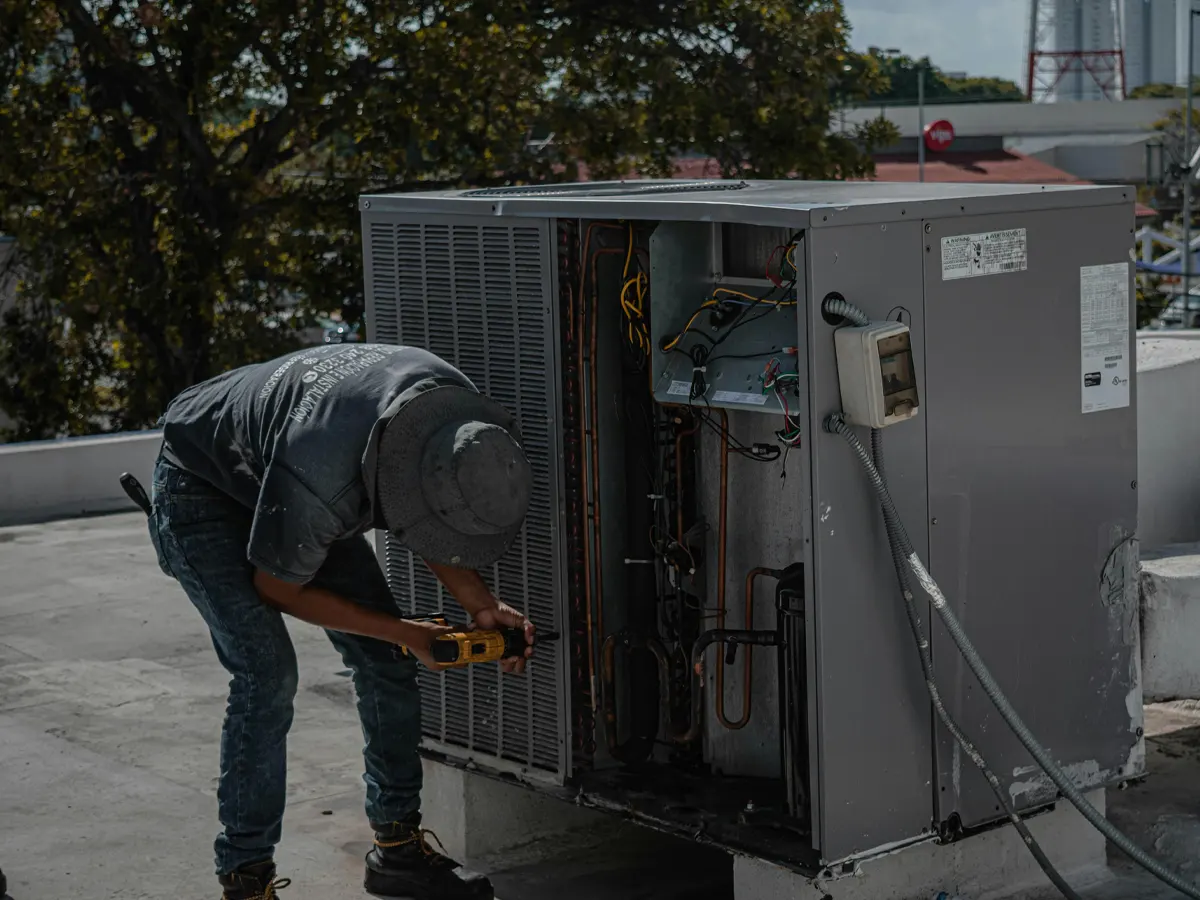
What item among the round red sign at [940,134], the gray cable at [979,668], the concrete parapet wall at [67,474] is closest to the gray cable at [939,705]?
the gray cable at [979,668]

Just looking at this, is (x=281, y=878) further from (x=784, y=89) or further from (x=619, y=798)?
(x=784, y=89)

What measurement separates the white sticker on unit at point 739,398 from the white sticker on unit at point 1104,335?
848 mm

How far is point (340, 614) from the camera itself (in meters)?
3.97

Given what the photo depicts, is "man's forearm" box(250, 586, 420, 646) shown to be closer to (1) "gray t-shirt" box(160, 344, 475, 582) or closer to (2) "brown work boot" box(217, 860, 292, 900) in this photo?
(1) "gray t-shirt" box(160, 344, 475, 582)

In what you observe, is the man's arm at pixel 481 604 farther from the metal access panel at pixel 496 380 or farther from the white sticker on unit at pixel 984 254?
the white sticker on unit at pixel 984 254

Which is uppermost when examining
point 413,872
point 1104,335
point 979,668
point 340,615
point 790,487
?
point 1104,335

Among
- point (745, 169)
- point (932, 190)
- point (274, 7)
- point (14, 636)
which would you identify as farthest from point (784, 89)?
point (932, 190)

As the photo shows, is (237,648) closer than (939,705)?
No

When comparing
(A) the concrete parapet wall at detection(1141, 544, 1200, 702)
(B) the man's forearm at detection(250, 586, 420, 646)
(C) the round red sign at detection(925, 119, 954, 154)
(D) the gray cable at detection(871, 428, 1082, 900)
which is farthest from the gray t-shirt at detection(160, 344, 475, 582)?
(C) the round red sign at detection(925, 119, 954, 154)

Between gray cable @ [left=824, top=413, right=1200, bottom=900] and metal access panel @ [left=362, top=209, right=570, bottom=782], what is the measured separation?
3.19 feet

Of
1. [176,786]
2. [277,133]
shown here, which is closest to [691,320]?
[176,786]

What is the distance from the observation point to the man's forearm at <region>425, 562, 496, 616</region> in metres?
4.06

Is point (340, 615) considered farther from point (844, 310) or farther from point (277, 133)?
point (277, 133)

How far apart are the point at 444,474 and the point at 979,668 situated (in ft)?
4.28
